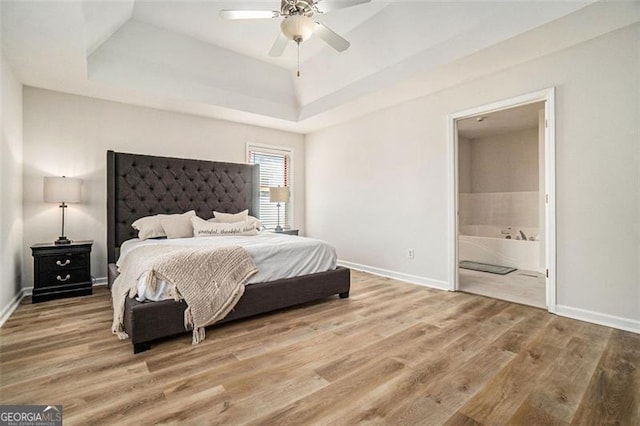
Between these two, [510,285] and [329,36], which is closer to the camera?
[329,36]

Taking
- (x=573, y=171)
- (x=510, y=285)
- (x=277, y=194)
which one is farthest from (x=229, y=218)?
(x=573, y=171)

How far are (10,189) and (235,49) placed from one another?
9.37ft

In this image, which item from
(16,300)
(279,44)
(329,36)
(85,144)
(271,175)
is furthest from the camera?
(271,175)

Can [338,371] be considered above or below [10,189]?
below

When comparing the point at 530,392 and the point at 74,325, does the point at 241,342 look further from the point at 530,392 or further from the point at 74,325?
the point at 530,392

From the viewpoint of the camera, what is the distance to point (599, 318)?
2.60 metres

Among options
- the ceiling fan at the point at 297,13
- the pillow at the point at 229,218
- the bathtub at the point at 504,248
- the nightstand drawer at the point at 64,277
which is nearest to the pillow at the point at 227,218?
the pillow at the point at 229,218

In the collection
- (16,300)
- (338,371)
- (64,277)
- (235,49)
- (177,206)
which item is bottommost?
(338,371)

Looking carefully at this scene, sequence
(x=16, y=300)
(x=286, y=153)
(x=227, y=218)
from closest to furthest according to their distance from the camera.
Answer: (x=16, y=300), (x=227, y=218), (x=286, y=153)

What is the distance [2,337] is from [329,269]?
277 cm

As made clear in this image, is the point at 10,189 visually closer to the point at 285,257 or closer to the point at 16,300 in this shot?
the point at 16,300

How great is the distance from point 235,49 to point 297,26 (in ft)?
6.44

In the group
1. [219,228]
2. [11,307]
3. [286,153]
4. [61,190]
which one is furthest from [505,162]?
[11,307]

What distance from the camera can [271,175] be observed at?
5.48m
